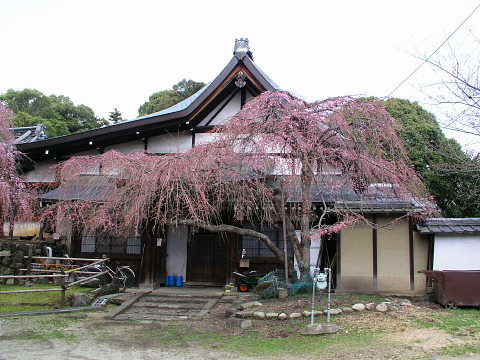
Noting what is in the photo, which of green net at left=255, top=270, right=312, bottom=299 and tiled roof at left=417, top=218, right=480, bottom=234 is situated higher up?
tiled roof at left=417, top=218, right=480, bottom=234

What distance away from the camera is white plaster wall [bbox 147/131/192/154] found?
1481 centimetres

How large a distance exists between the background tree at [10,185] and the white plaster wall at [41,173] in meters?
1.14

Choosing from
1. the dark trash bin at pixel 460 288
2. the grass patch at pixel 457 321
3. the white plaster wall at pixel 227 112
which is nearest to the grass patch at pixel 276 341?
the grass patch at pixel 457 321

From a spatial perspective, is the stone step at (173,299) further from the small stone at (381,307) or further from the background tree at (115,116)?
the background tree at (115,116)

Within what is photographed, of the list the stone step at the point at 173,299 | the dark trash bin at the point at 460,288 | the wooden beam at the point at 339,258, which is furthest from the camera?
the stone step at the point at 173,299

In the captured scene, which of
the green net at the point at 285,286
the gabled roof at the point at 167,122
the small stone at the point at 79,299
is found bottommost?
the small stone at the point at 79,299

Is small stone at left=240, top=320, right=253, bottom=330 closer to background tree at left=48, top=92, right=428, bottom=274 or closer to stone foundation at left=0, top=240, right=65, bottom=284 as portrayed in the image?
background tree at left=48, top=92, right=428, bottom=274

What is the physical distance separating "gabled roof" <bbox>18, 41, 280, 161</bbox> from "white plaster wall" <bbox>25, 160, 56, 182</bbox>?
0.30m

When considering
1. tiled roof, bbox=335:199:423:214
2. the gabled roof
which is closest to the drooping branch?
tiled roof, bbox=335:199:423:214

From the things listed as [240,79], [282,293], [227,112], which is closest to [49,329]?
[282,293]

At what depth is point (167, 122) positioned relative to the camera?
14383 millimetres

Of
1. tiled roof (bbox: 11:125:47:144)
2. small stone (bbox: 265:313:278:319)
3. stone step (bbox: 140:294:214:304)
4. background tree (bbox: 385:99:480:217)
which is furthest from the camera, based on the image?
tiled roof (bbox: 11:125:47:144)

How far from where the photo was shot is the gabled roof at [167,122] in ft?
46.1

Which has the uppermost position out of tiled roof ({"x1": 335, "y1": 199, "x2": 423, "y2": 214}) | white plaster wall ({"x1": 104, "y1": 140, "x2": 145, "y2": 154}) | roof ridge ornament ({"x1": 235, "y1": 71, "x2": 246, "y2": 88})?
roof ridge ornament ({"x1": 235, "y1": 71, "x2": 246, "y2": 88})
